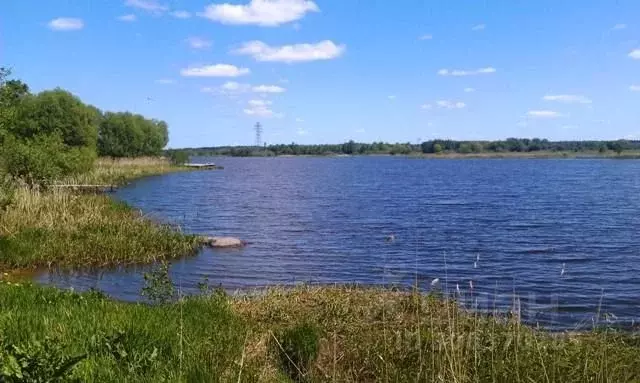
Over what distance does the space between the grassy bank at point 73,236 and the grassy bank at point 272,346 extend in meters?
11.3

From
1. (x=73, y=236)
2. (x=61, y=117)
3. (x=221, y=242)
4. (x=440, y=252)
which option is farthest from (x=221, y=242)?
(x=61, y=117)

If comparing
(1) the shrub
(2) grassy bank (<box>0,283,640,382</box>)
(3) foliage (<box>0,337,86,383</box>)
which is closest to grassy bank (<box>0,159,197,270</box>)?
(2) grassy bank (<box>0,283,640,382</box>)

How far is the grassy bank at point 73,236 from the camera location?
2125cm

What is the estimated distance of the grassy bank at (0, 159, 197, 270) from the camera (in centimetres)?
2125

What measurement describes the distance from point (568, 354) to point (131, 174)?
274 feet

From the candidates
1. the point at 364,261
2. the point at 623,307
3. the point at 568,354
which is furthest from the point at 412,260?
the point at 568,354

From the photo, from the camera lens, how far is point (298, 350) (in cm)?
934

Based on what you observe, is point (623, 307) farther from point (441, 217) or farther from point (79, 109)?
point (79, 109)

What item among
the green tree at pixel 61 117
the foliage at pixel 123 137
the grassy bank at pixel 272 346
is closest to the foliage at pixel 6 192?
the grassy bank at pixel 272 346

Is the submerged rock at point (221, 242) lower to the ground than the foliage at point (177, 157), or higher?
lower

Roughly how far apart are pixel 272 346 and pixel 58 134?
4306 centimetres

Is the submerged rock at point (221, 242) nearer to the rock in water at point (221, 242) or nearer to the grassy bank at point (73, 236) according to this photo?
the rock in water at point (221, 242)

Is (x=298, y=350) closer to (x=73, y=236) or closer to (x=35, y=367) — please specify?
(x=35, y=367)

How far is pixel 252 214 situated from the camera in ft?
147
